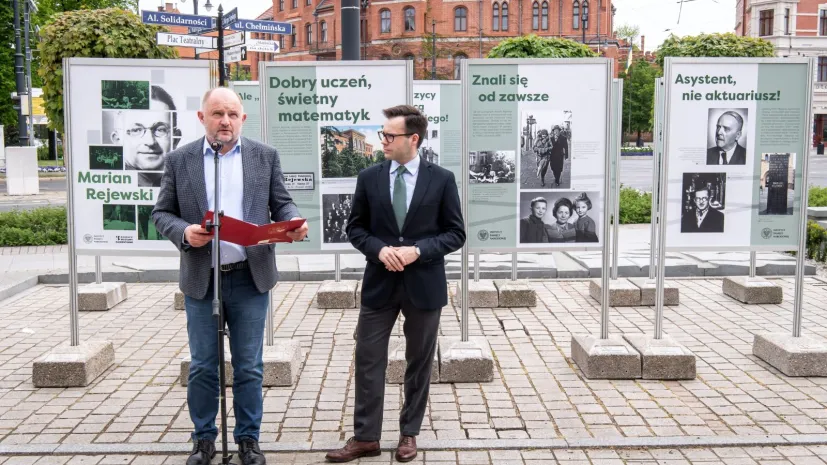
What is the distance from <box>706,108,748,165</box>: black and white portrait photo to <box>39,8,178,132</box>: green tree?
33.9ft

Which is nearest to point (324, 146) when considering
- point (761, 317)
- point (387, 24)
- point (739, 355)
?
point (739, 355)

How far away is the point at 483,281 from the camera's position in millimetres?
9336

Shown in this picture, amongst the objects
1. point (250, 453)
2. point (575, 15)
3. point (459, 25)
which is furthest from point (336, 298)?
point (575, 15)

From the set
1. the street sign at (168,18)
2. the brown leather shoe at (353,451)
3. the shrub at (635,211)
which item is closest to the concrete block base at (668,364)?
the brown leather shoe at (353,451)

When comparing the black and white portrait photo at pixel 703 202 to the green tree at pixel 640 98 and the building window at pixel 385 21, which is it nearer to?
the green tree at pixel 640 98

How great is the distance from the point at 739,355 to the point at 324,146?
3815 mm

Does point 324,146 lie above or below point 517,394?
above

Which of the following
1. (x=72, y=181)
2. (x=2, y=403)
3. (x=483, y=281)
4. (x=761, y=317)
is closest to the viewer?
(x=2, y=403)

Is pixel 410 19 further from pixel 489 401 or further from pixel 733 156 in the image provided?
pixel 489 401

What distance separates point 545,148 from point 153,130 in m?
3.02

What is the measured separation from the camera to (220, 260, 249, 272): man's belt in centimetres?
429

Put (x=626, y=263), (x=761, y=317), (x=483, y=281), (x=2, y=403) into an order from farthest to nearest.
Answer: (x=626, y=263)
(x=483, y=281)
(x=761, y=317)
(x=2, y=403)

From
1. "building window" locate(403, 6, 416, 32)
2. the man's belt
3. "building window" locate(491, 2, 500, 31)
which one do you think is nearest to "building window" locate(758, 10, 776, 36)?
"building window" locate(491, 2, 500, 31)

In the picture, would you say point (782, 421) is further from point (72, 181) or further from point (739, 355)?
point (72, 181)
